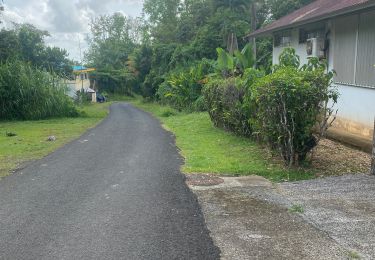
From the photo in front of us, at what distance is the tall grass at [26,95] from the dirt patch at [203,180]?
21334 mm

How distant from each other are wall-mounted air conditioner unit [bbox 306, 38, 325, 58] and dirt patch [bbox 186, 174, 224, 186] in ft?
24.5

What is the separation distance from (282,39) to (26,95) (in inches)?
660

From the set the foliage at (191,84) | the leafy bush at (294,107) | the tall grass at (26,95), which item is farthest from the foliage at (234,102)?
the tall grass at (26,95)

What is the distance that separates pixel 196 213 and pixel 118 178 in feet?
9.55

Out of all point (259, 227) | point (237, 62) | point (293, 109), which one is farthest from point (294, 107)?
point (237, 62)

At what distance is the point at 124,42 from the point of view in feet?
286

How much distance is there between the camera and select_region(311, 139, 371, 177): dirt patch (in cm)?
799

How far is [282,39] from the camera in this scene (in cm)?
1862

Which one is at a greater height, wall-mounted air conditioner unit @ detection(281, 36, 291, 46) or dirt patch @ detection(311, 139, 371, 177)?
wall-mounted air conditioner unit @ detection(281, 36, 291, 46)

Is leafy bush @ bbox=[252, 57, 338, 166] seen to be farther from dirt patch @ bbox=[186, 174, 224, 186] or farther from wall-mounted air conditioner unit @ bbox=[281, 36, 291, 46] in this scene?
wall-mounted air conditioner unit @ bbox=[281, 36, 291, 46]

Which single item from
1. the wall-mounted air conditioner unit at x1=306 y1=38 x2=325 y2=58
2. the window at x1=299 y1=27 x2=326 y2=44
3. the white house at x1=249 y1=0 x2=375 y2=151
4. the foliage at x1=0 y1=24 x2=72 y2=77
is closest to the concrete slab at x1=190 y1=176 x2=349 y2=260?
the white house at x1=249 y1=0 x2=375 y2=151

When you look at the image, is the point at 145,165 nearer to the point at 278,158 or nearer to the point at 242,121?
the point at 278,158

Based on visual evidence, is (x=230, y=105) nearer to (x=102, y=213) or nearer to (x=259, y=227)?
(x=102, y=213)

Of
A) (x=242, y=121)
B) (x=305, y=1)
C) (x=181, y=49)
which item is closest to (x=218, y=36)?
(x=181, y=49)
